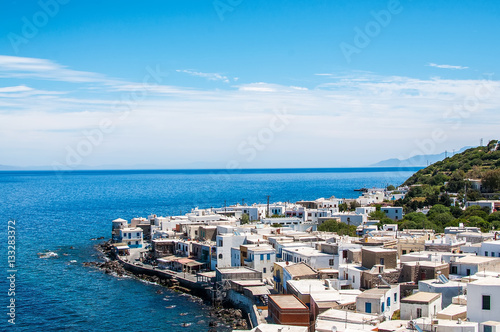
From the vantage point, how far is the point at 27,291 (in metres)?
36.3

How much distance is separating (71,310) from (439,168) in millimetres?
98621

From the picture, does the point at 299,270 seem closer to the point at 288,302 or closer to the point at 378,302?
the point at 288,302

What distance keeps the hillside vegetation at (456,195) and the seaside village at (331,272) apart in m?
5.97

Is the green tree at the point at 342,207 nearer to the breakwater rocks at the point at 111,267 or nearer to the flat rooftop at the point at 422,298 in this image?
the breakwater rocks at the point at 111,267

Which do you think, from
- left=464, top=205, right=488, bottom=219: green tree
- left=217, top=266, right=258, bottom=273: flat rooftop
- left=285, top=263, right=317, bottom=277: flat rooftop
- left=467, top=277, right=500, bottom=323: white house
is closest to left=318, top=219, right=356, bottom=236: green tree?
left=464, top=205, right=488, bottom=219: green tree

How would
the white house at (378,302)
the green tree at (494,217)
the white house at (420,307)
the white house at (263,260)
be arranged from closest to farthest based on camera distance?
1. the white house at (420,307)
2. the white house at (378,302)
3. the white house at (263,260)
4. the green tree at (494,217)

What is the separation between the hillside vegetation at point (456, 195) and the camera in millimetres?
49531

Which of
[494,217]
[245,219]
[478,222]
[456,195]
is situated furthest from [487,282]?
[456,195]

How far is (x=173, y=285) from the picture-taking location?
37875 millimetres

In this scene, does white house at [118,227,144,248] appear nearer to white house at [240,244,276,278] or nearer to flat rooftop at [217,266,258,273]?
flat rooftop at [217,266,258,273]

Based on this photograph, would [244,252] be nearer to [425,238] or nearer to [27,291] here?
[425,238]

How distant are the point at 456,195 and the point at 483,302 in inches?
2402

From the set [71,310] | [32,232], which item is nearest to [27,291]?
[71,310]

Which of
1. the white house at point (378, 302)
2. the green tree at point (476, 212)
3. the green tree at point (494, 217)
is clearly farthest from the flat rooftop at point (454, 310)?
the green tree at point (476, 212)
